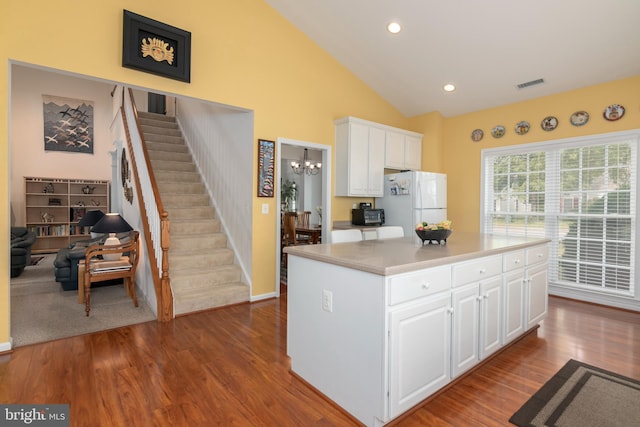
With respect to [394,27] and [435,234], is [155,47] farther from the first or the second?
[435,234]

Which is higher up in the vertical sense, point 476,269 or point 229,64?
point 229,64

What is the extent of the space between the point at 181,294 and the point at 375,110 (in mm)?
4050

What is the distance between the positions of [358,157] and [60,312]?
414cm

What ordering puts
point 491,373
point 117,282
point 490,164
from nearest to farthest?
point 491,373, point 117,282, point 490,164

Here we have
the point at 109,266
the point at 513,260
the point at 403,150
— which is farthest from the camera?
the point at 403,150

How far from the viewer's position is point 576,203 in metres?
4.51

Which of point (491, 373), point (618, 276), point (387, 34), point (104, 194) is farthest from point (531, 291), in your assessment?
point (104, 194)

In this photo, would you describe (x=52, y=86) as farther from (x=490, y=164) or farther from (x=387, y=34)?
(x=490, y=164)

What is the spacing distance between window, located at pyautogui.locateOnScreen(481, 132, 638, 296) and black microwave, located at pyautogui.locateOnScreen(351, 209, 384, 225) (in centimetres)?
178

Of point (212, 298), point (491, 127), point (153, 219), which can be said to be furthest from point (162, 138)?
point (491, 127)

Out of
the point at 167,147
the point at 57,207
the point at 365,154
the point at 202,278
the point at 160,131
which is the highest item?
the point at 160,131

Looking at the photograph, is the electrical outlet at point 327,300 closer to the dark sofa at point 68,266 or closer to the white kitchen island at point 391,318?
the white kitchen island at point 391,318

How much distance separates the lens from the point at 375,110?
5602mm

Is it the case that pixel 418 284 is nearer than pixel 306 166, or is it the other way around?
pixel 418 284
